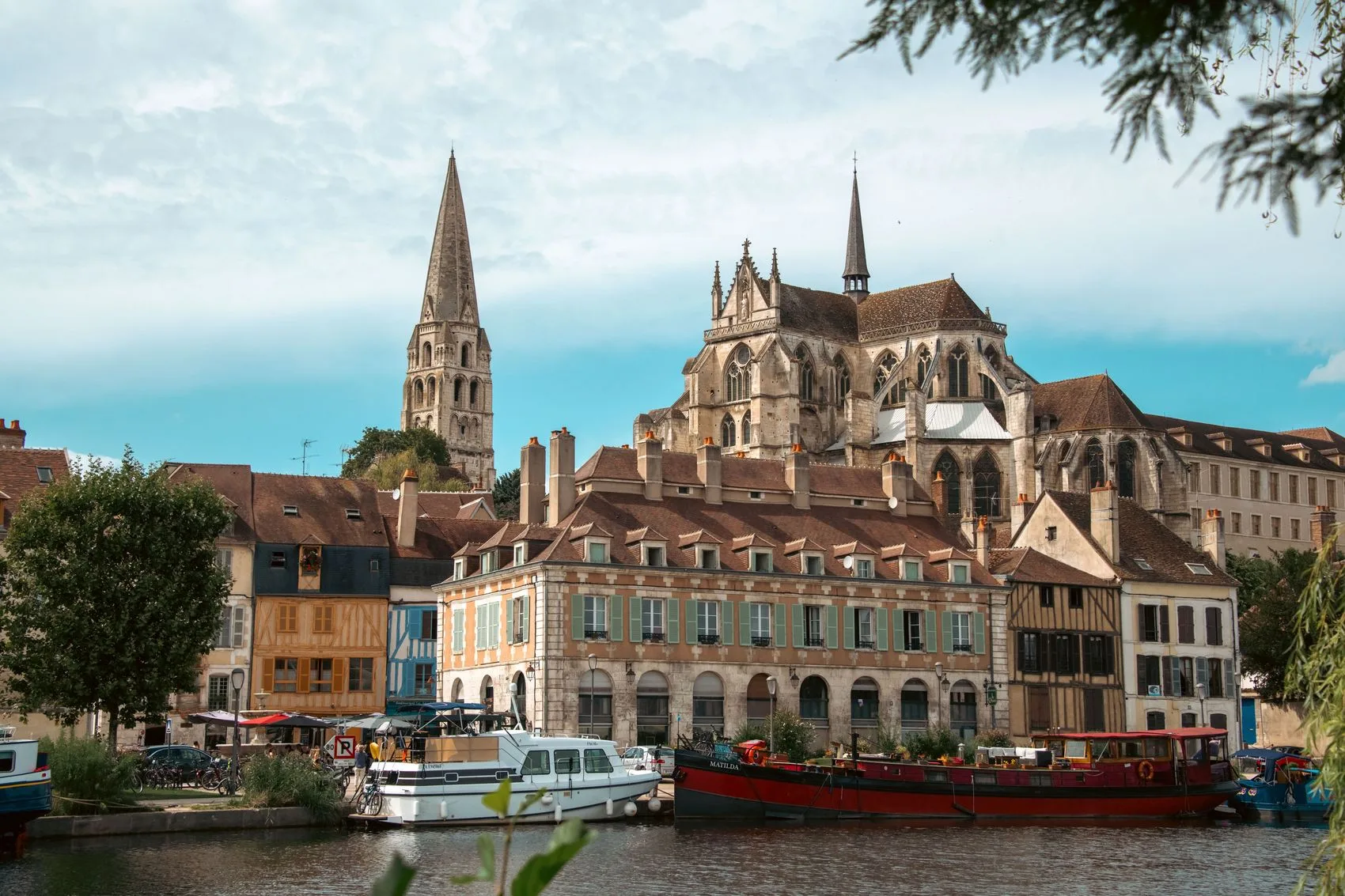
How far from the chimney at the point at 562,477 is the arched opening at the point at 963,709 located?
12605 millimetres

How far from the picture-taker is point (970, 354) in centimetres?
9194

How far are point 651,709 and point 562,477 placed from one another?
730 cm

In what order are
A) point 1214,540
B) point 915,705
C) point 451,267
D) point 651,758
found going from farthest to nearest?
point 451,267 < point 1214,540 < point 915,705 < point 651,758

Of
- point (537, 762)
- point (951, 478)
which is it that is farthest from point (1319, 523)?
point (537, 762)

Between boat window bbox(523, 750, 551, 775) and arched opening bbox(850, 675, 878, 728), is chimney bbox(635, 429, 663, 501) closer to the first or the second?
arched opening bbox(850, 675, 878, 728)

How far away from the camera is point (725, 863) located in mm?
29281

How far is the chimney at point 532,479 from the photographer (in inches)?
1984

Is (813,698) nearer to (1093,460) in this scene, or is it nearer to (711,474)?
(711,474)

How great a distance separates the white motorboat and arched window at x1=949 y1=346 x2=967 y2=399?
185ft

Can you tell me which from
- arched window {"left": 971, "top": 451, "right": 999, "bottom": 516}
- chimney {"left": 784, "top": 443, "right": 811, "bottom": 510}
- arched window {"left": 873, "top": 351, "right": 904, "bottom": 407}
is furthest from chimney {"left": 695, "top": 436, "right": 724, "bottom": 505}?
arched window {"left": 873, "top": 351, "right": 904, "bottom": 407}

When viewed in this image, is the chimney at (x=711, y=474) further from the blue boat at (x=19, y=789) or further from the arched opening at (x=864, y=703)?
the blue boat at (x=19, y=789)

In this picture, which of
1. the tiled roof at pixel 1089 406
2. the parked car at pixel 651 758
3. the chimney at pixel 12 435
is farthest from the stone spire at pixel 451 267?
the parked car at pixel 651 758

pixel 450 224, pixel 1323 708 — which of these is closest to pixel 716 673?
pixel 1323 708

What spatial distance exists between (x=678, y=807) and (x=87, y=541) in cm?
1399
